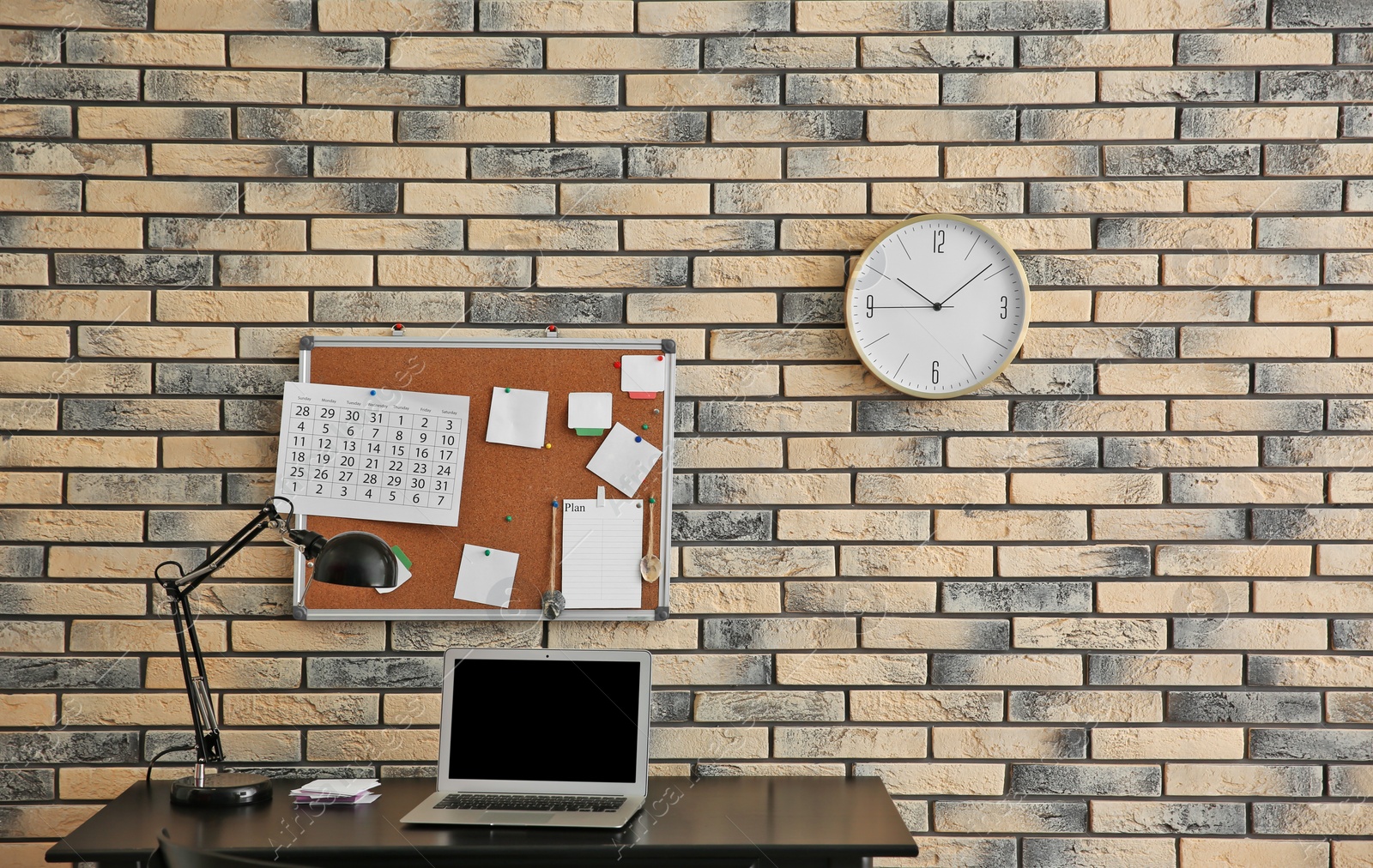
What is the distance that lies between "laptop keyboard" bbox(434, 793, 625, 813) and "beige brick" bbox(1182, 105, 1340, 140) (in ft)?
6.24

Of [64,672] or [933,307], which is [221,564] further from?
[933,307]

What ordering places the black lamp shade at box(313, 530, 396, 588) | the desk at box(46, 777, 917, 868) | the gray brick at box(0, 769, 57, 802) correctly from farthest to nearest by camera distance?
the gray brick at box(0, 769, 57, 802) < the black lamp shade at box(313, 530, 396, 588) < the desk at box(46, 777, 917, 868)

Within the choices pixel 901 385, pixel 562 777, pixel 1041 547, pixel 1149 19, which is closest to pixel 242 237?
pixel 562 777

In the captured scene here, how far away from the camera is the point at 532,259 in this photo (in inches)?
81.0

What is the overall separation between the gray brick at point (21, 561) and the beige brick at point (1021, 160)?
219 centimetres

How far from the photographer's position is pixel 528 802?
5.75ft

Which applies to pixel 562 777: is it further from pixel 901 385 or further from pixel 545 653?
pixel 901 385

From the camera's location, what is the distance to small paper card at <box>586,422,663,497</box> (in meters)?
2.04

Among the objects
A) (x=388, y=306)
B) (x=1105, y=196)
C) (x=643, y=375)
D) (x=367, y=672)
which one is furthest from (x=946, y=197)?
(x=367, y=672)

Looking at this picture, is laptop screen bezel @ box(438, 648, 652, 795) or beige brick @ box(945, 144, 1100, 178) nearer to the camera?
laptop screen bezel @ box(438, 648, 652, 795)

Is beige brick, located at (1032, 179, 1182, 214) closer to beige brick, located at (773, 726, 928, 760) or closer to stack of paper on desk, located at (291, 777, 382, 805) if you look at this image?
beige brick, located at (773, 726, 928, 760)

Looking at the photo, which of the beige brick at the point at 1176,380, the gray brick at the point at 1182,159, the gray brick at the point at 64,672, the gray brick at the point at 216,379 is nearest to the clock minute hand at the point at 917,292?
the beige brick at the point at 1176,380

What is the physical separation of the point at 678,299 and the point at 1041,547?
98 cm

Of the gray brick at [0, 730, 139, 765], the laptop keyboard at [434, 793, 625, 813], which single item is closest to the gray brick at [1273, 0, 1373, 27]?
the laptop keyboard at [434, 793, 625, 813]
